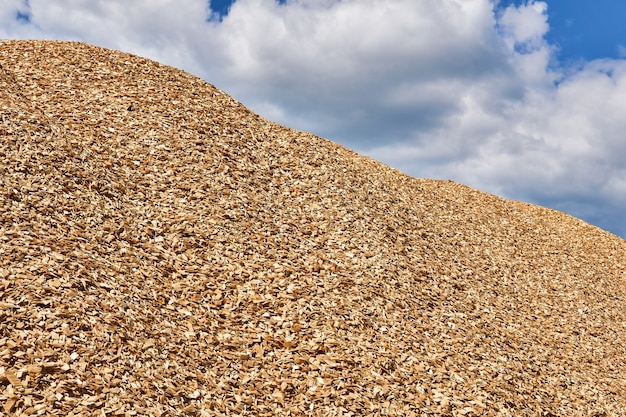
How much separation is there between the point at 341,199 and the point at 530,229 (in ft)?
26.0

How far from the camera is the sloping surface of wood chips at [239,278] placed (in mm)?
7375

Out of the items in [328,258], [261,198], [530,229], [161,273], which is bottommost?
[161,273]

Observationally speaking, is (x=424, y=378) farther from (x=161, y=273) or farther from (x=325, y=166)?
(x=325, y=166)

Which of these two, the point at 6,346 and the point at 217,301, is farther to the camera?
the point at 217,301

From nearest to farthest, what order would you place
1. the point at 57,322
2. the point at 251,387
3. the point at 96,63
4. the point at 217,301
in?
1. the point at 57,322
2. the point at 251,387
3. the point at 217,301
4. the point at 96,63

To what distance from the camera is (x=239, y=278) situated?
Answer: 379 inches

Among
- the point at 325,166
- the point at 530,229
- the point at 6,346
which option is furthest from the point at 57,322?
the point at 530,229

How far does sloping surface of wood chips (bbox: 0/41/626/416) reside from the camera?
738 centimetres

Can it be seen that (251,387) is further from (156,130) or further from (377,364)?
(156,130)

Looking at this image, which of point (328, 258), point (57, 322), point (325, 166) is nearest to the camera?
point (57, 322)

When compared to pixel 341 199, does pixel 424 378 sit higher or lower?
lower

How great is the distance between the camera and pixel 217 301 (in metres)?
9.10

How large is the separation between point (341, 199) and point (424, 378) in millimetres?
5021

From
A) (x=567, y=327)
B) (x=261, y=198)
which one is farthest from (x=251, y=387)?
(x=567, y=327)
